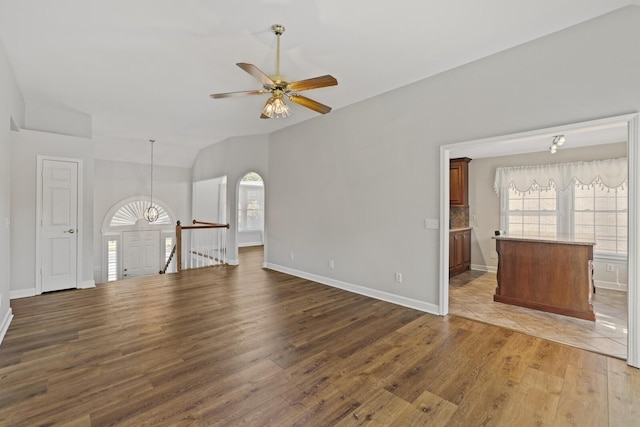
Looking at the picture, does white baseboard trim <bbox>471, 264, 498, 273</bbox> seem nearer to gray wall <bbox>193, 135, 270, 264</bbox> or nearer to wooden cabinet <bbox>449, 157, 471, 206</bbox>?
wooden cabinet <bbox>449, 157, 471, 206</bbox>

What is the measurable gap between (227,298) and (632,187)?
469 centimetres

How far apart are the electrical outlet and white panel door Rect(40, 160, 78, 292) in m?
5.51

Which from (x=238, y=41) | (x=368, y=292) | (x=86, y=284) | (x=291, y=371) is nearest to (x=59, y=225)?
(x=86, y=284)

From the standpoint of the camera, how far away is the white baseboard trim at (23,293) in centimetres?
427

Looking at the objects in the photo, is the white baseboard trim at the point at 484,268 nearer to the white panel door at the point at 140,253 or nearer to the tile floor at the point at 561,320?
the tile floor at the point at 561,320

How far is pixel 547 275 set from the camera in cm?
387

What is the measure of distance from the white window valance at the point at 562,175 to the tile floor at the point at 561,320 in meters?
1.92

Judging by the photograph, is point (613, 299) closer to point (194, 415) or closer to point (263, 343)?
point (263, 343)

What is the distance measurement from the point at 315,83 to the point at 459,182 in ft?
16.2

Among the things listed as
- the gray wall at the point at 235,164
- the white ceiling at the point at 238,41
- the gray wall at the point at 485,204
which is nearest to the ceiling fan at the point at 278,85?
the white ceiling at the point at 238,41

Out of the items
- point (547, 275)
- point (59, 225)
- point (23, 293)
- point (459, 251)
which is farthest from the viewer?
point (459, 251)

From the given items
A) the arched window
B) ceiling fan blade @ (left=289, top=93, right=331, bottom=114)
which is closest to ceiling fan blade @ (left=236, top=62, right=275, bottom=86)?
ceiling fan blade @ (left=289, top=93, right=331, bottom=114)

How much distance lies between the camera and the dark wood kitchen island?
11.9 ft

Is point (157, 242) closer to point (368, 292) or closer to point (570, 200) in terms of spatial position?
point (368, 292)
